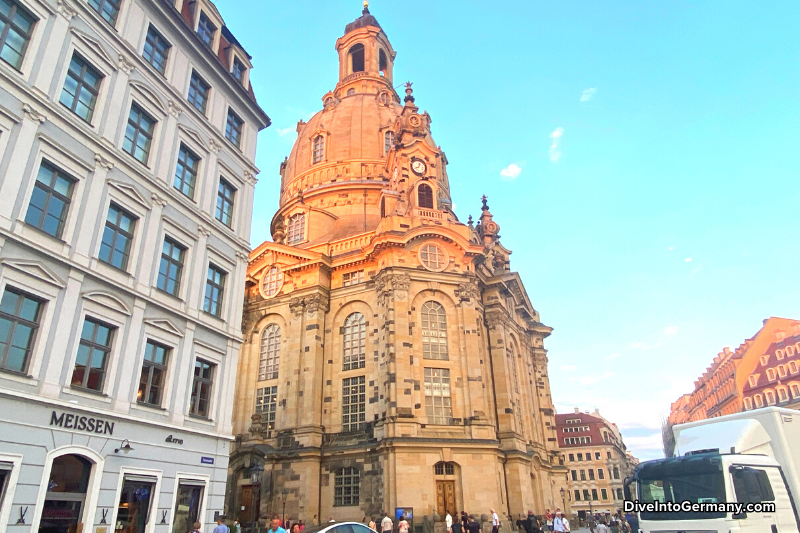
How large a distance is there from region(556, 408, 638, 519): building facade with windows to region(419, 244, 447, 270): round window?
58.5 metres

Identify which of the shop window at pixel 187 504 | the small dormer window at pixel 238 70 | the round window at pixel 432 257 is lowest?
the shop window at pixel 187 504

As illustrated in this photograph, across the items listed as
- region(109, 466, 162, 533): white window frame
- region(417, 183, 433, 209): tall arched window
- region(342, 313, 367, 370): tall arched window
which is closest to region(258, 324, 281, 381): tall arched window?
region(342, 313, 367, 370): tall arched window

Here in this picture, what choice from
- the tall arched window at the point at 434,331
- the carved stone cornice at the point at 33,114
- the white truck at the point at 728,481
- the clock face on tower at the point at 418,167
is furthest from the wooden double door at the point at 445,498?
the carved stone cornice at the point at 33,114

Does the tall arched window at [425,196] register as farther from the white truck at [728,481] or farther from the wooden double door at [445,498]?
the white truck at [728,481]

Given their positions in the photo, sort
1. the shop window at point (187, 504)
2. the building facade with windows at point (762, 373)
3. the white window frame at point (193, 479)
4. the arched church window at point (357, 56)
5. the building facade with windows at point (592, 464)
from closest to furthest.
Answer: the white window frame at point (193, 479) < the shop window at point (187, 504) < the building facade with windows at point (762, 373) < the arched church window at point (357, 56) < the building facade with windows at point (592, 464)

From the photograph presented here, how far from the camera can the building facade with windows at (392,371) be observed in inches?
1340

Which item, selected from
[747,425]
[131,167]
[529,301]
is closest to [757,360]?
[529,301]

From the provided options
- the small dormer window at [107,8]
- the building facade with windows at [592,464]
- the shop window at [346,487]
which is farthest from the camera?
the building facade with windows at [592,464]

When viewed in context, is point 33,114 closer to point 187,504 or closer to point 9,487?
point 9,487

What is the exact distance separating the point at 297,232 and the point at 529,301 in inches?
941

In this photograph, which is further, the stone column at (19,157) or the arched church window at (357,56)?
the arched church window at (357,56)

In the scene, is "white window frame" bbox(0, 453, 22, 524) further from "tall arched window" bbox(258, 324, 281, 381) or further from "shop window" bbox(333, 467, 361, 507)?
"tall arched window" bbox(258, 324, 281, 381)

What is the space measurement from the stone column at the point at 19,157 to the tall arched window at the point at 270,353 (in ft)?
97.1

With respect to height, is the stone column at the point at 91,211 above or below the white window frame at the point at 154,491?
above
